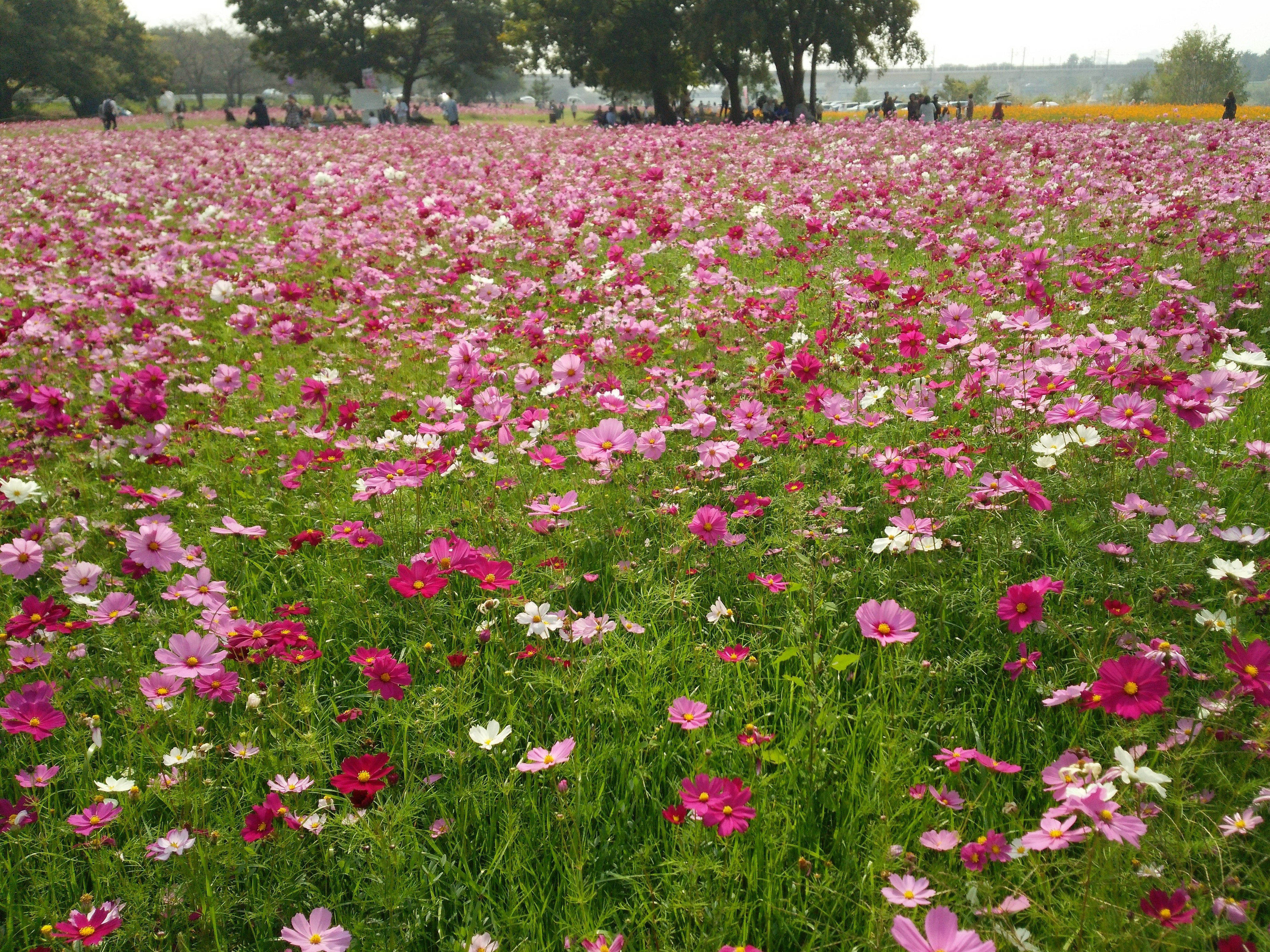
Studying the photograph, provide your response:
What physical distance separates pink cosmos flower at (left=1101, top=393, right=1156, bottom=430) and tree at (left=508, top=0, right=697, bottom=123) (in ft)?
106

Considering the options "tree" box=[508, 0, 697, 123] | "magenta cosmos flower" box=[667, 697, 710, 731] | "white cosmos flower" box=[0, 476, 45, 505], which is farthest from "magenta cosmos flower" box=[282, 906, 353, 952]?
"tree" box=[508, 0, 697, 123]

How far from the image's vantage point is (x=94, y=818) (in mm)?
1435

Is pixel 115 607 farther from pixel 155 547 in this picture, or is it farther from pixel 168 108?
pixel 168 108

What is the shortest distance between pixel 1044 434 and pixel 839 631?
122cm

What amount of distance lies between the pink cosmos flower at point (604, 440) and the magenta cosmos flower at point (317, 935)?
50.8 inches

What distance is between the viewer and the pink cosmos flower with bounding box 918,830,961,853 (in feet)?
4.09

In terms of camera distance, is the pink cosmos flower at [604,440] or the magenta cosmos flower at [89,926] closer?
the magenta cosmos flower at [89,926]

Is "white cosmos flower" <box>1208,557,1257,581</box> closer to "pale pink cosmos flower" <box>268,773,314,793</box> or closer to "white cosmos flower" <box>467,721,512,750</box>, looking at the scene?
"white cosmos flower" <box>467,721,512,750</box>

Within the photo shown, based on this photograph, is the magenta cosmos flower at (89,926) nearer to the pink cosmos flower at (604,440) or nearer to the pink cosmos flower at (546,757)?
the pink cosmos flower at (546,757)

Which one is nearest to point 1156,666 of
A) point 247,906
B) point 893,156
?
point 247,906

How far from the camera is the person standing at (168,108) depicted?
30.5 metres

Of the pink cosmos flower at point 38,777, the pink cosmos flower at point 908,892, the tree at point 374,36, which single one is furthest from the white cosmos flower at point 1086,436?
the tree at point 374,36

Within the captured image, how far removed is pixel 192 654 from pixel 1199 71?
87.0 meters

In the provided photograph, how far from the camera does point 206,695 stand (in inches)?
65.2
